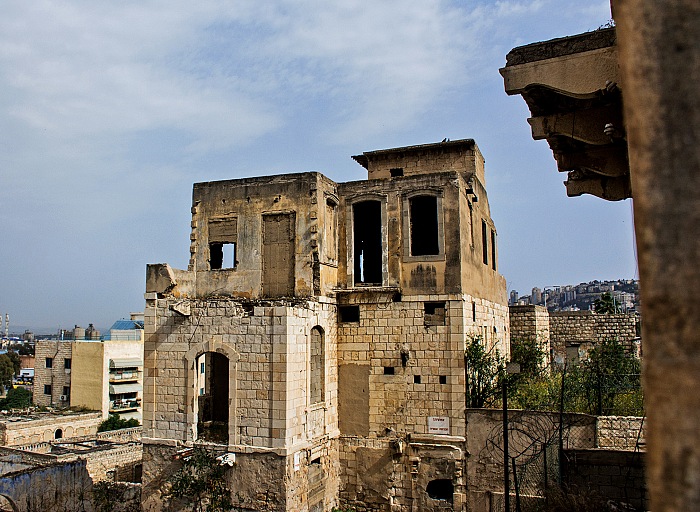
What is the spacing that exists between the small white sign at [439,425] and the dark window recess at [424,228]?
497 cm

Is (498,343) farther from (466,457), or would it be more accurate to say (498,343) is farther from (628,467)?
(628,467)

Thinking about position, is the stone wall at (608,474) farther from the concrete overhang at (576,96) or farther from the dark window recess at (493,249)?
the dark window recess at (493,249)

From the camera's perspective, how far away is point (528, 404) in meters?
17.8

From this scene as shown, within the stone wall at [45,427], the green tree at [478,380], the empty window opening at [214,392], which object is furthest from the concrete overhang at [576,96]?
the stone wall at [45,427]

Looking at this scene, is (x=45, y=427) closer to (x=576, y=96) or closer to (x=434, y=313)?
(x=434, y=313)

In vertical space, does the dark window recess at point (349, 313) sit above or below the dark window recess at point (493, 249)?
below

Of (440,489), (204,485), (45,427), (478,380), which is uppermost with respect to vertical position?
(478,380)

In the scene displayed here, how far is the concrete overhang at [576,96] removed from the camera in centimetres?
560

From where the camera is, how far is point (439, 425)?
17688 millimetres

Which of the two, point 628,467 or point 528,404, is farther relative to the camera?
point 528,404

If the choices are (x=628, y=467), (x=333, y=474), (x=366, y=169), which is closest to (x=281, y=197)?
(x=366, y=169)

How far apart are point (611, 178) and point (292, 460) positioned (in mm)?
11609

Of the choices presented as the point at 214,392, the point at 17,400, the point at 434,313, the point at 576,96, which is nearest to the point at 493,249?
the point at 434,313

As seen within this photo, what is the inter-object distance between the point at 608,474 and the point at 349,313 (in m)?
9.87
